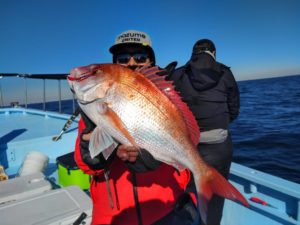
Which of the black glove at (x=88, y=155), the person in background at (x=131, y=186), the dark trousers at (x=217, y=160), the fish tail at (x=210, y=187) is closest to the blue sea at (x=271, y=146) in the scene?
the dark trousers at (x=217, y=160)

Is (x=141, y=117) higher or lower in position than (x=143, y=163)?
higher

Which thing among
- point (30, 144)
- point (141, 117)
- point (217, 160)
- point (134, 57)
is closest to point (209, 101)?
point (217, 160)

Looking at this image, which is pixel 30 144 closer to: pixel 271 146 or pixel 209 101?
pixel 209 101

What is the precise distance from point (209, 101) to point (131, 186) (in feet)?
6.02

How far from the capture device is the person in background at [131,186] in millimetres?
1938

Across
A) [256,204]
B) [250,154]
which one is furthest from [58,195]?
[250,154]

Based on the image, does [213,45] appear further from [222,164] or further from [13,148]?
[13,148]

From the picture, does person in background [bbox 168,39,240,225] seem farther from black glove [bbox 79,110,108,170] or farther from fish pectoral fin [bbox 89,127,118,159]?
fish pectoral fin [bbox 89,127,118,159]

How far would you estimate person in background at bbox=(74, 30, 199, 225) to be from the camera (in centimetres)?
194

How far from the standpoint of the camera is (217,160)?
3260 mm

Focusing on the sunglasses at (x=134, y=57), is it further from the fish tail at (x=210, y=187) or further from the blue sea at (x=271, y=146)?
the blue sea at (x=271, y=146)

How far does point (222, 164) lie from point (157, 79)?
2105 millimetres

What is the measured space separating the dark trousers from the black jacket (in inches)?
11.0

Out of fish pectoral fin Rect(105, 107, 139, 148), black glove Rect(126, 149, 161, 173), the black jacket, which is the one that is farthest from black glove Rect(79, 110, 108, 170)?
the black jacket
